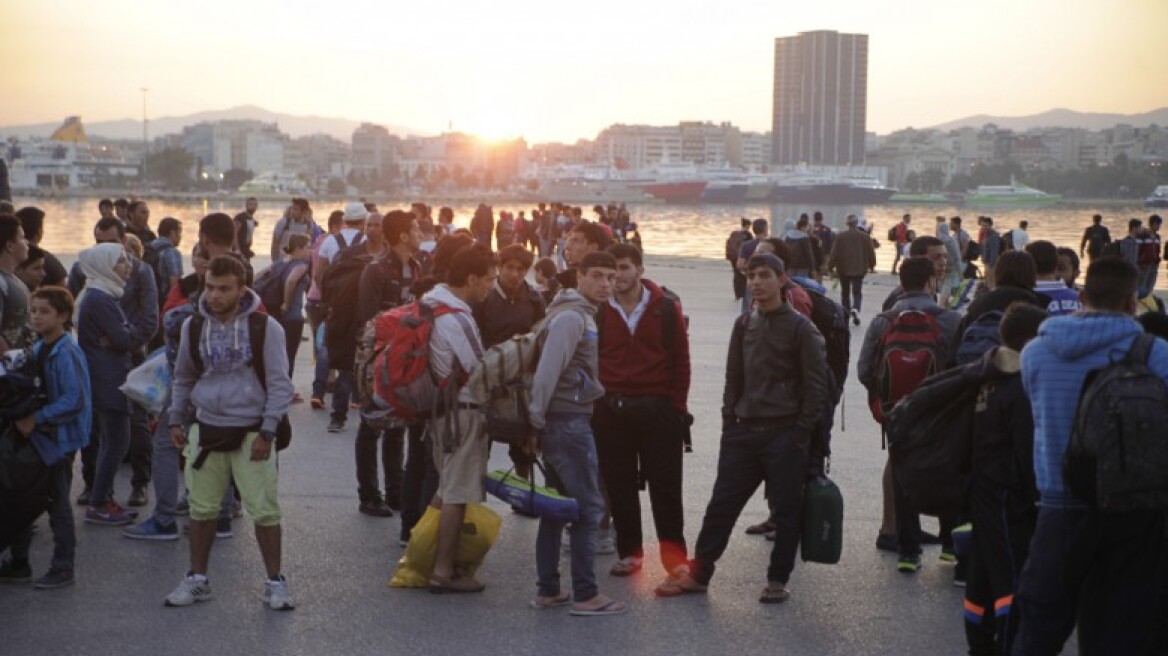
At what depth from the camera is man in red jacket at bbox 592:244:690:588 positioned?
6.51 m

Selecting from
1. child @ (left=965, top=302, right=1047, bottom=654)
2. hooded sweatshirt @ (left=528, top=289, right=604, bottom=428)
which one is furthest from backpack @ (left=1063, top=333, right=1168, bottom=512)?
hooded sweatshirt @ (left=528, top=289, right=604, bottom=428)

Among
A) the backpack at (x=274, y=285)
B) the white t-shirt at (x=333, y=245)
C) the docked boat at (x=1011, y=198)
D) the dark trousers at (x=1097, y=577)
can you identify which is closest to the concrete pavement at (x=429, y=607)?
the dark trousers at (x=1097, y=577)

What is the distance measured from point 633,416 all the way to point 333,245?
534cm

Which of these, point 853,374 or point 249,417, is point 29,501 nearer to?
point 249,417

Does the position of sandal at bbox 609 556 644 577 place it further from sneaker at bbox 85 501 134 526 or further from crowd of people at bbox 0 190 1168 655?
sneaker at bbox 85 501 134 526

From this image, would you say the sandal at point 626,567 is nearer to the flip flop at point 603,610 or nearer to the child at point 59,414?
the flip flop at point 603,610

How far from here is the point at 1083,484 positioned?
4.27m

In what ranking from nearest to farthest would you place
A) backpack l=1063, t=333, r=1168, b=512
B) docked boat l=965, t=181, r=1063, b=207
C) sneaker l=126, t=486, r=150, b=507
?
1. backpack l=1063, t=333, r=1168, b=512
2. sneaker l=126, t=486, r=150, b=507
3. docked boat l=965, t=181, r=1063, b=207

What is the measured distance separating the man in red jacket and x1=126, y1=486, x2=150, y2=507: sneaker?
9.73 ft

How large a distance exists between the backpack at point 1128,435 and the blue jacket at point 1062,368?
0.25 ft

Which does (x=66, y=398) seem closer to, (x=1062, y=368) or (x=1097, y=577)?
(x=1062, y=368)

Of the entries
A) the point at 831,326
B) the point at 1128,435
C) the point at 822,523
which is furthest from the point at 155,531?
the point at 1128,435

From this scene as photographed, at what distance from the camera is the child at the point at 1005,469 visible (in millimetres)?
4898

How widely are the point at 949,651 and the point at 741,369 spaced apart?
1597 millimetres
